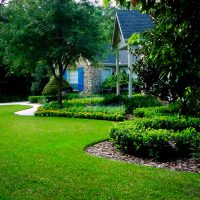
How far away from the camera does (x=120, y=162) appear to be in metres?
6.87

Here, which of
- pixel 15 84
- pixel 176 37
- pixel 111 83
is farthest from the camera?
pixel 15 84

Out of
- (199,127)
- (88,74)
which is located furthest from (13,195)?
(88,74)

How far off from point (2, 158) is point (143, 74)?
760 centimetres

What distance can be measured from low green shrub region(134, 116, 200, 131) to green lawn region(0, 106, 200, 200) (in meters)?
1.83

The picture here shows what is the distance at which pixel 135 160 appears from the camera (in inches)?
282

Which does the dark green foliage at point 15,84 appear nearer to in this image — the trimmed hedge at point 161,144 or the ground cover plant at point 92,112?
the ground cover plant at point 92,112

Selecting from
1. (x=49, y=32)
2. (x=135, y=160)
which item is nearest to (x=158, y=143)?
(x=135, y=160)

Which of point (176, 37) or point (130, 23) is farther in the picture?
point (130, 23)

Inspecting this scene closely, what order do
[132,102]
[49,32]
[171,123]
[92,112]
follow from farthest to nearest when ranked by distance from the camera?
[49,32] < [132,102] < [92,112] < [171,123]

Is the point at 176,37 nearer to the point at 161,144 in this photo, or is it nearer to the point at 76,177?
the point at 76,177

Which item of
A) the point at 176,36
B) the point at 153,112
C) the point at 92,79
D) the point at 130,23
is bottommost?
the point at 153,112

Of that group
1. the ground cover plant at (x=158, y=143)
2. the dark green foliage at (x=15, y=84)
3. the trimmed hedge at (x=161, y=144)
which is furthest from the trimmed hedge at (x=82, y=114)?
the dark green foliage at (x=15, y=84)

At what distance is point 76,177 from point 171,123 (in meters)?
4.36

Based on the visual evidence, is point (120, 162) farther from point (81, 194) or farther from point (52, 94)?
point (52, 94)
